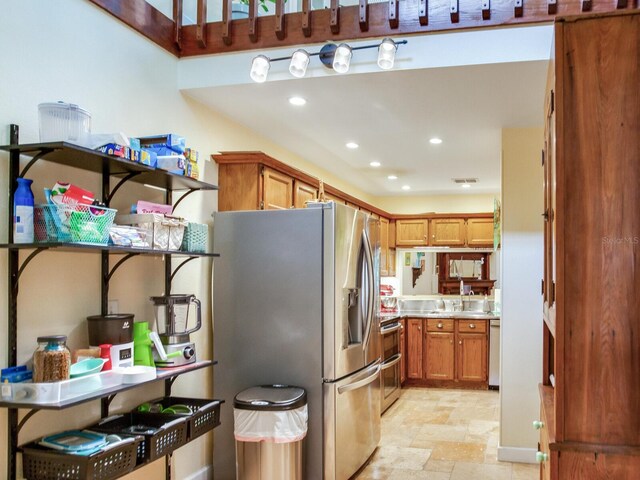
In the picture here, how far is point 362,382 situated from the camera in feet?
12.7

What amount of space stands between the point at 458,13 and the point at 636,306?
1821mm

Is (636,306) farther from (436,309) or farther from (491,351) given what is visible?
(436,309)

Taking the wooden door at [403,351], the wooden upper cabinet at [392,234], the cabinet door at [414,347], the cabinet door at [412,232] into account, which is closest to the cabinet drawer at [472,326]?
the cabinet door at [414,347]

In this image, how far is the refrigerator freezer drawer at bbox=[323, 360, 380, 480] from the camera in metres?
3.46

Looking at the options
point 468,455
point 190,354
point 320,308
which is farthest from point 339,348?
point 468,455

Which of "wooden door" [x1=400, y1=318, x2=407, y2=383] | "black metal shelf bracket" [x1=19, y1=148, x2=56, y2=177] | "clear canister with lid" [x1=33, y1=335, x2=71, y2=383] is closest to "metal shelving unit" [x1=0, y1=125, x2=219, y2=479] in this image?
"black metal shelf bracket" [x1=19, y1=148, x2=56, y2=177]

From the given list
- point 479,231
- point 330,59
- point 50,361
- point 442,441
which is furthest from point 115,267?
point 479,231

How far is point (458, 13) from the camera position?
3018 mm

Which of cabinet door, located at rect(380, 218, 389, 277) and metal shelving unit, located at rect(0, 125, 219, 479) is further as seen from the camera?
cabinet door, located at rect(380, 218, 389, 277)

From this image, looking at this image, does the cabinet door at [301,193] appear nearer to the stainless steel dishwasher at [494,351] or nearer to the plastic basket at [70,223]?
the plastic basket at [70,223]

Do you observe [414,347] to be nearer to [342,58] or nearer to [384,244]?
[384,244]

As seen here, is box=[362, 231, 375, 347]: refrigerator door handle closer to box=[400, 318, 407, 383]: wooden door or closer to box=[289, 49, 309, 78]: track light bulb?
box=[289, 49, 309, 78]: track light bulb

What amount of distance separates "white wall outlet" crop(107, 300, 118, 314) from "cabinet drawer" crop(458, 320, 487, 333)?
4.78 m

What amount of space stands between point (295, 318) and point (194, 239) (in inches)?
34.2
